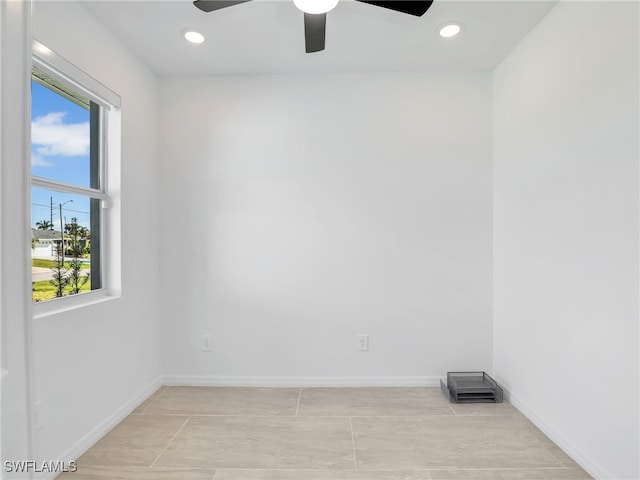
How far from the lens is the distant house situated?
1.97m

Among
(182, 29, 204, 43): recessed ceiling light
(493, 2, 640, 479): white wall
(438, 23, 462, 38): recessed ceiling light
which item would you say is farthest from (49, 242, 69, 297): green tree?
(493, 2, 640, 479): white wall

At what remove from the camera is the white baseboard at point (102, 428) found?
1.96 meters

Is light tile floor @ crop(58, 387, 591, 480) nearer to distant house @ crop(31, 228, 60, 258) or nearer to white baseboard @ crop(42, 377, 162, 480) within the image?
white baseboard @ crop(42, 377, 162, 480)

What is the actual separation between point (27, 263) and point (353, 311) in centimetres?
263

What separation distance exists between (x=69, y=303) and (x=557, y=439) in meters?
2.90

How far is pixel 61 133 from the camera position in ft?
6.95

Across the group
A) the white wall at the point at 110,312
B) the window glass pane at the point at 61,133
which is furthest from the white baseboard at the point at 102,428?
the window glass pane at the point at 61,133

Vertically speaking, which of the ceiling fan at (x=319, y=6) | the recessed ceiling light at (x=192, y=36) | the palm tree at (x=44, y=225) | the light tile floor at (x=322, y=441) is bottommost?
the light tile floor at (x=322, y=441)

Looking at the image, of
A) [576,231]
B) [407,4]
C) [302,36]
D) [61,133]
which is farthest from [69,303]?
[576,231]

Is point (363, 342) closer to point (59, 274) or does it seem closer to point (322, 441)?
point (322, 441)

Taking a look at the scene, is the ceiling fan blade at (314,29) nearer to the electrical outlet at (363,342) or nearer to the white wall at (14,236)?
the white wall at (14,236)

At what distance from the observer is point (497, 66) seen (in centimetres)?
290

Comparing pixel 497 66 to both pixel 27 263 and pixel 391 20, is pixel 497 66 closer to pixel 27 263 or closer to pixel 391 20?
pixel 391 20

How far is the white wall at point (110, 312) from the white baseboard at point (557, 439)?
267cm
